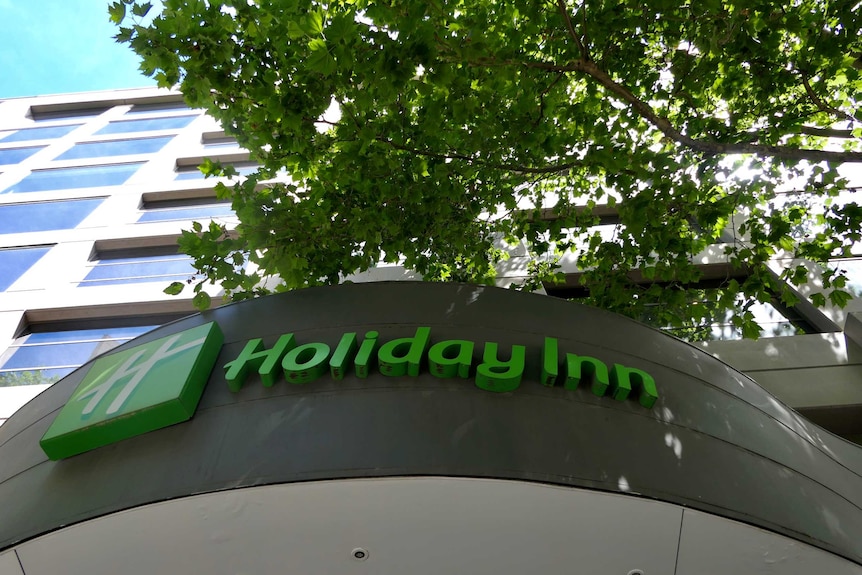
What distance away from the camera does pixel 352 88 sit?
6078 millimetres

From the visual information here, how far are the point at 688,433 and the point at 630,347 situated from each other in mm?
1086

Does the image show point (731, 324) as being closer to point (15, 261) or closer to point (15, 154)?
point (15, 261)

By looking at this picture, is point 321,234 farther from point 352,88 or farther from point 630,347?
point 630,347

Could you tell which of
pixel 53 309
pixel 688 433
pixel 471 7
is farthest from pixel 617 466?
pixel 53 309

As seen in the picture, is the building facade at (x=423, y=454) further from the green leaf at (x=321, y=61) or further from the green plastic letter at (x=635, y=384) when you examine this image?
the green leaf at (x=321, y=61)

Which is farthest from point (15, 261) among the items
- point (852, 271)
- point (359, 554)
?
point (852, 271)

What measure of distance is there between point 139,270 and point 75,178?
617 centimetres

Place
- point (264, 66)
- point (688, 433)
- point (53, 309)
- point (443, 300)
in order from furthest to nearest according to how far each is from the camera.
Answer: point (53, 309) → point (264, 66) → point (443, 300) → point (688, 433)

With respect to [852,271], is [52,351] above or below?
below

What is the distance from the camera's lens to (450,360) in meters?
4.33

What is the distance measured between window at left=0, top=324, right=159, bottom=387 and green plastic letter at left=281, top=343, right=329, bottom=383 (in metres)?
7.31

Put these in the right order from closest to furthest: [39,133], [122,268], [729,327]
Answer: [729,327] → [122,268] → [39,133]

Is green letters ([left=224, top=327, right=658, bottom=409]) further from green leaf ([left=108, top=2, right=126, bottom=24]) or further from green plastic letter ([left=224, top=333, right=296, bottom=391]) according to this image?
green leaf ([left=108, top=2, right=126, bottom=24])

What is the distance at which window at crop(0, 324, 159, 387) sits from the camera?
10.2 metres
